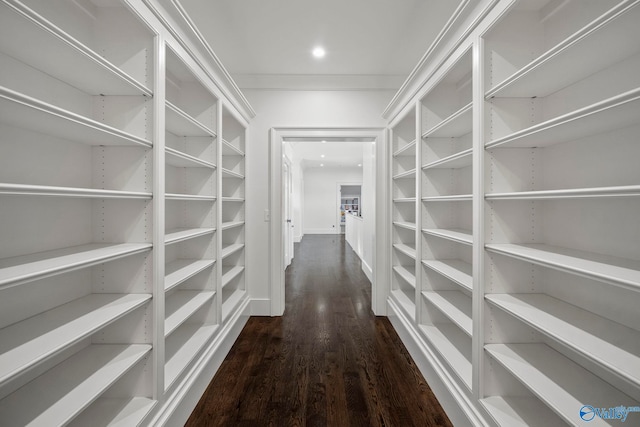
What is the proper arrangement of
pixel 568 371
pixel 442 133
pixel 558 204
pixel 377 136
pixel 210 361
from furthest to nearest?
pixel 377 136 < pixel 442 133 < pixel 210 361 < pixel 558 204 < pixel 568 371

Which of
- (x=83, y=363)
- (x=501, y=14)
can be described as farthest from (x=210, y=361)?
(x=501, y=14)

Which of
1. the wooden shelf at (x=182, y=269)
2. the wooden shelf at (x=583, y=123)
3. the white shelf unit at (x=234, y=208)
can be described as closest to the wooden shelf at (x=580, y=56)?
the wooden shelf at (x=583, y=123)

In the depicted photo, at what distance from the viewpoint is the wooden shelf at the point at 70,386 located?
0.94 meters

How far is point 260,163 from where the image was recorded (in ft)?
9.97

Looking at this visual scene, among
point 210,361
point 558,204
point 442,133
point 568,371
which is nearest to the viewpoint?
point 568,371

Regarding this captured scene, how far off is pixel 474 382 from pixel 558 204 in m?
0.98

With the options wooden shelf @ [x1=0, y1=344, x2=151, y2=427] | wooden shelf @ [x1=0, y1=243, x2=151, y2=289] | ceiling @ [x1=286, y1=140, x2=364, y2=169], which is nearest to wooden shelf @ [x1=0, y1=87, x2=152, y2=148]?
wooden shelf @ [x1=0, y1=243, x2=151, y2=289]

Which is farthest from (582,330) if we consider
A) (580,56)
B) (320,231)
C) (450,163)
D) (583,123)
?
(320,231)

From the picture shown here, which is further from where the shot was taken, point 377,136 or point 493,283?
point 377,136

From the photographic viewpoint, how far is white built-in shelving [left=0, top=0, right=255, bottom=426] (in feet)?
3.14

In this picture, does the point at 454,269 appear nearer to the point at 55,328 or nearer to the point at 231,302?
the point at 231,302

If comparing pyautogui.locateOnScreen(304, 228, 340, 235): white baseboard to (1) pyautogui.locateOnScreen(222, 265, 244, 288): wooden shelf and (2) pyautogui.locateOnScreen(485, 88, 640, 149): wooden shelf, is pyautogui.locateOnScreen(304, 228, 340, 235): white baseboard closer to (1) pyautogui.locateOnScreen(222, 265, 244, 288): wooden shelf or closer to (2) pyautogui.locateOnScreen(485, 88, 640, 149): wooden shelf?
(1) pyautogui.locateOnScreen(222, 265, 244, 288): wooden shelf

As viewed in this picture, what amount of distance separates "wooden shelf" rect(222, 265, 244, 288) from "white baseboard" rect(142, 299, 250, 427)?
0.34 metres

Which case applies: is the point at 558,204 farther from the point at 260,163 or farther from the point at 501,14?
the point at 260,163
